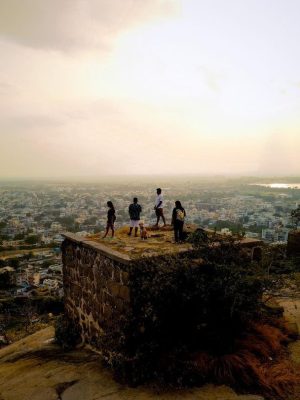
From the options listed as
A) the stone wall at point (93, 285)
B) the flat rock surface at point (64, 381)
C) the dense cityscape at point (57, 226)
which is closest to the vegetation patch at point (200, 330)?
the flat rock surface at point (64, 381)

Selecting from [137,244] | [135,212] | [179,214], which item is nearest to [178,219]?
[179,214]

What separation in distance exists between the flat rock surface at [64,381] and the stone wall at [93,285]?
25.4 inches

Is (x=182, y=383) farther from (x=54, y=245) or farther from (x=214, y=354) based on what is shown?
(x=54, y=245)

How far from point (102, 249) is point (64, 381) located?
227 centimetres

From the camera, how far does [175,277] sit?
576 centimetres

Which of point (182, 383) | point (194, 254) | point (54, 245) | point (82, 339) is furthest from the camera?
point (54, 245)

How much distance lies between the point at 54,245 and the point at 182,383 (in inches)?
1913

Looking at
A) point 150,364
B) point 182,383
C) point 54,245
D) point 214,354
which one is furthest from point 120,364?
point 54,245

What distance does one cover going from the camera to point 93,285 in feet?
24.0

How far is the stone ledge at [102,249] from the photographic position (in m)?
6.05

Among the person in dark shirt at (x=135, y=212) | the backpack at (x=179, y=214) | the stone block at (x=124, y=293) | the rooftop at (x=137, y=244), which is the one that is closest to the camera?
the stone block at (x=124, y=293)

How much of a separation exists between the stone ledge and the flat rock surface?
1853mm

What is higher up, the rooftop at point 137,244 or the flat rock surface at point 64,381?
the rooftop at point 137,244

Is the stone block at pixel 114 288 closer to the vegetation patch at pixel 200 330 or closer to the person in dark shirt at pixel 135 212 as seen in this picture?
the vegetation patch at pixel 200 330
